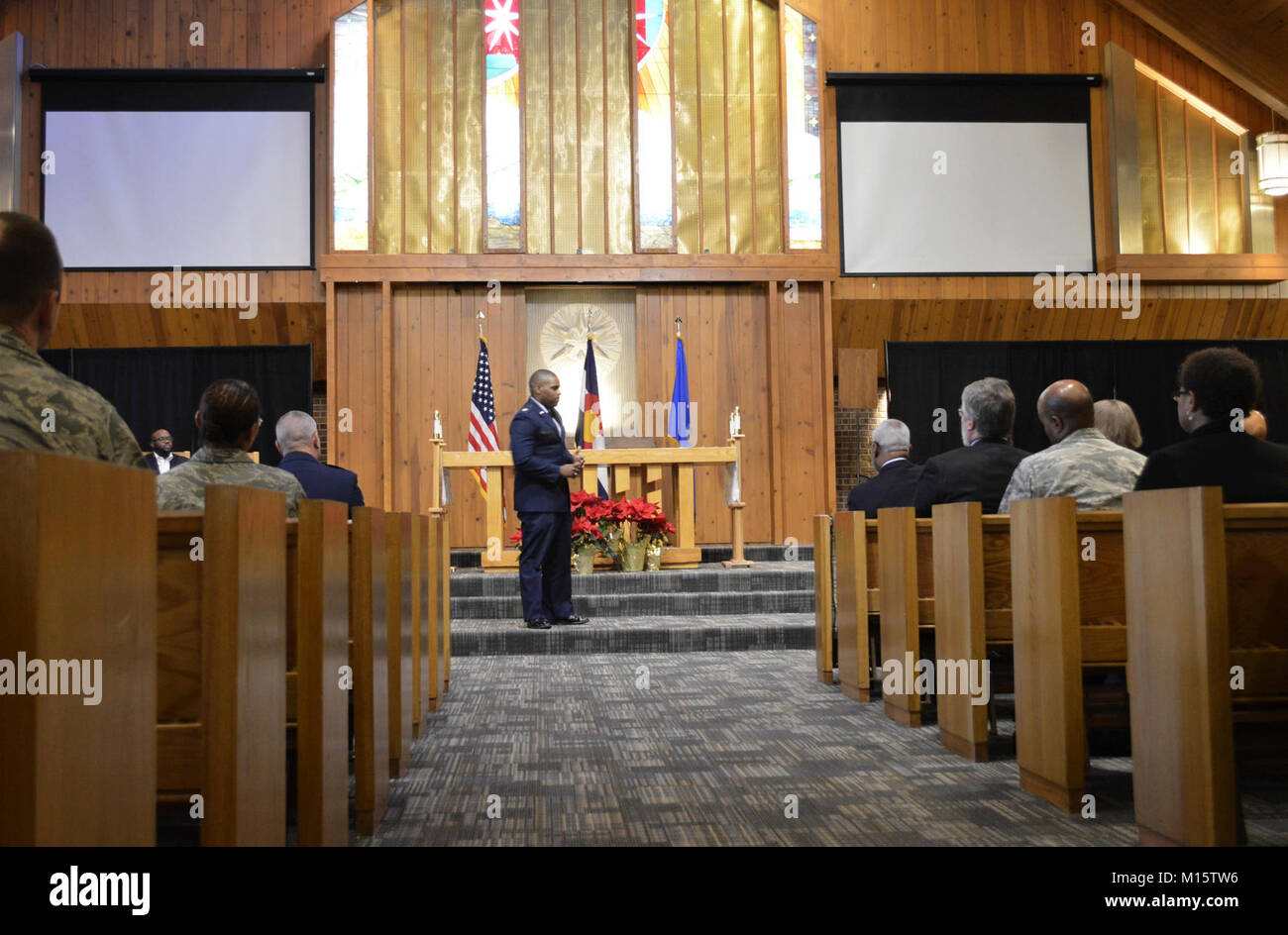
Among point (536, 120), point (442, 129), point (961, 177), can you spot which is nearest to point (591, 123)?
point (536, 120)

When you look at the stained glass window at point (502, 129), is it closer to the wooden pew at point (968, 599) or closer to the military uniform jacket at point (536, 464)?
the military uniform jacket at point (536, 464)

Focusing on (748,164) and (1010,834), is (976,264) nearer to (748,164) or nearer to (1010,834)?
(748,164)

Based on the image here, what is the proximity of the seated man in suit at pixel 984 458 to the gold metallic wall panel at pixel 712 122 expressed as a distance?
22.3 ft

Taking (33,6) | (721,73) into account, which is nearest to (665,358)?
(721,73)

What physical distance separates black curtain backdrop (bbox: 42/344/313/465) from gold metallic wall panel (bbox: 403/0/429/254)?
1537 millimetres

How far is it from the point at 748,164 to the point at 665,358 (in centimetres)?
204

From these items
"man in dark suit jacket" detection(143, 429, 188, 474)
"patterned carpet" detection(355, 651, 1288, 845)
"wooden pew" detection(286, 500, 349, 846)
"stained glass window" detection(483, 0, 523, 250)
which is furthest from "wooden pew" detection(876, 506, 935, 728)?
"stained glass window" detection(483, 0, 523, 250)

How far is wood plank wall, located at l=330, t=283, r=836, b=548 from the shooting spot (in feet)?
33.3

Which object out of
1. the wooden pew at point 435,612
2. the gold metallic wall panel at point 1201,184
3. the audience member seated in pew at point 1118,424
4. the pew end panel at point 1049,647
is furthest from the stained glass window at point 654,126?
the pew end panel at point 1049,647

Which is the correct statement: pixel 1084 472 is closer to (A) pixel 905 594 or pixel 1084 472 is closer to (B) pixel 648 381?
(A) pixel 905 594
